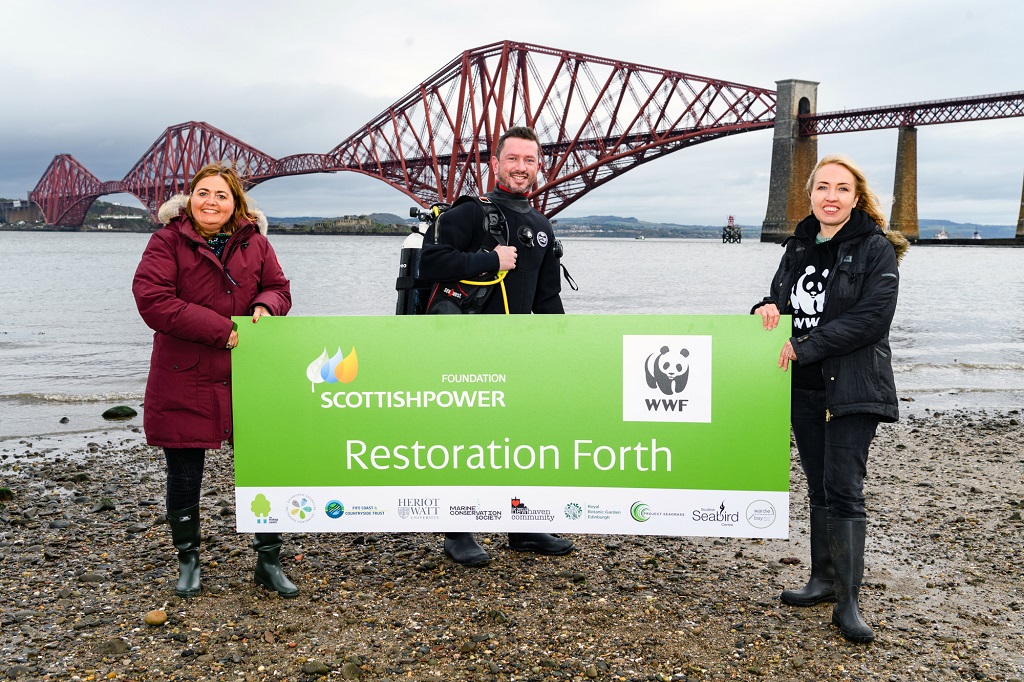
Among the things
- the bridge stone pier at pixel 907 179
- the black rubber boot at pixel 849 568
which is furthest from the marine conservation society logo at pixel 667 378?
the bridge stone pier at pixel 907 179

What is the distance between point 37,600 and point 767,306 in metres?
3.01

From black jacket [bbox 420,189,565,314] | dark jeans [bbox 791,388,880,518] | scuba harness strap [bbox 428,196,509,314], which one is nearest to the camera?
dark jeans [bbox 791,388,880,518]

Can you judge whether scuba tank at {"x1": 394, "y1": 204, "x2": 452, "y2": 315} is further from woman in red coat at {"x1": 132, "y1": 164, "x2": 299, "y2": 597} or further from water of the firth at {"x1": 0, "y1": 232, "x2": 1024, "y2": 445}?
water of the firth at {"x1": 0, "y1": 232, "x2": 1024, "y2": 445}

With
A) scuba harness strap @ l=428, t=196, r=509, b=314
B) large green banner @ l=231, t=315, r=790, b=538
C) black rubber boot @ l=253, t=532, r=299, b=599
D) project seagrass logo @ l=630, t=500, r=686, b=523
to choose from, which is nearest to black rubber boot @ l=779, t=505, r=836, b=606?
large green banner @ l=231, t=315, r=790, b=538

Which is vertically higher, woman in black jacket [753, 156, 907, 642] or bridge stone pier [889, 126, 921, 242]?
bridge stone pier [889, 126, 921, 242]

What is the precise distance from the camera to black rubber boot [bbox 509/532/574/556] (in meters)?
3.92

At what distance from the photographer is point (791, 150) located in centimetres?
6731

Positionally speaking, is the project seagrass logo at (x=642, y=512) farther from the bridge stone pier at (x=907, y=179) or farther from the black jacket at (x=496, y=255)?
the bridge stone pier at (x=907, y=179)

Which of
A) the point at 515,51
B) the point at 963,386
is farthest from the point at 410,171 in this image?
the point at 963,386

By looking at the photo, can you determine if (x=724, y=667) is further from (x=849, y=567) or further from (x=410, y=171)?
(x=410, y=171)

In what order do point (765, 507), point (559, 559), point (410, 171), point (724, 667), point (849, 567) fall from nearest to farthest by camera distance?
1. point (724, 667)
2. point (849, 567)
3. point (765, 507)
4. point (559, 559)
5. point (410, 171)

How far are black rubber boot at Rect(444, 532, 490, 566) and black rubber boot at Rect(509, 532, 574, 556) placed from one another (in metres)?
0.20

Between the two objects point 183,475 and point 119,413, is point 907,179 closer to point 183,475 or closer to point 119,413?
point 119,413

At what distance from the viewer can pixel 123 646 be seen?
Answer: 114 inches
